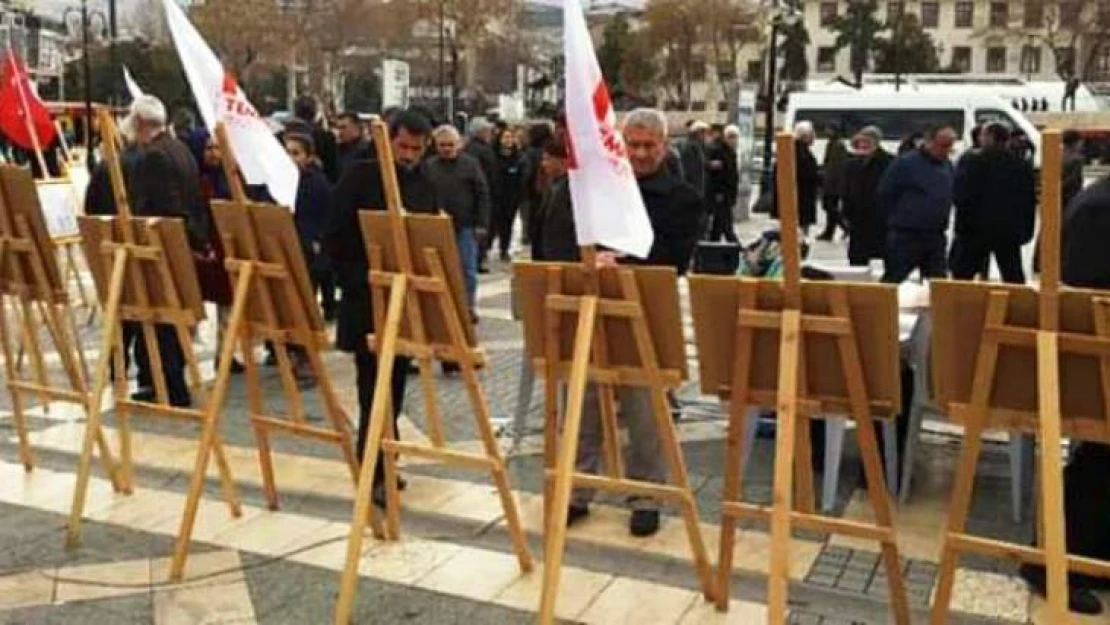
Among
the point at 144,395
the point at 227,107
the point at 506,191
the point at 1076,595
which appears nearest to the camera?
the point at 1076,595

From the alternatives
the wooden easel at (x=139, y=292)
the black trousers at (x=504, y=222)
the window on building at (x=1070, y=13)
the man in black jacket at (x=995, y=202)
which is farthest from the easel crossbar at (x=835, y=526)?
the window on building at (x=1070, y=13)

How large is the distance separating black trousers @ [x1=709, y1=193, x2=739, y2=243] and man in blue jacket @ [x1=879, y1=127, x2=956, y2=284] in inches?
235

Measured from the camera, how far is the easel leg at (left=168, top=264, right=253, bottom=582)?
5156 mm

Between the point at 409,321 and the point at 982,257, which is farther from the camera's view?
the point at 982,257

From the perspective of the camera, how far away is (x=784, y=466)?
150 inches

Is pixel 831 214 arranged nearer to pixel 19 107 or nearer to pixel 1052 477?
pixel 19 107

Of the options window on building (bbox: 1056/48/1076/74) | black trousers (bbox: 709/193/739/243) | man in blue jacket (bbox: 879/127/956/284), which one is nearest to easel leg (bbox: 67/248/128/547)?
man in blue jacket (bbox: 879/127/956/284)

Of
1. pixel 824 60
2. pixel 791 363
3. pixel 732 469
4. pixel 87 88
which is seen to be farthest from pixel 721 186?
A: pixel 824 60

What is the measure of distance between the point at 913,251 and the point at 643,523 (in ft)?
18.2

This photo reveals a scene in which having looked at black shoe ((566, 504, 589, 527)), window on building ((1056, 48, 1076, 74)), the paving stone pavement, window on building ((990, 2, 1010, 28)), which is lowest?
the paving stone pavement

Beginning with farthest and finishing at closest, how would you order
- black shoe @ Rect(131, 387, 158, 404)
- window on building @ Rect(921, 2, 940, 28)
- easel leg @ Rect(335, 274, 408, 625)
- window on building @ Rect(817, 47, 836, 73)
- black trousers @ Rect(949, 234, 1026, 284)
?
window on building @ Rect(817, 47, 836, 73)
window on building @ Rect(921, 2, 940, 28)
black trousers @ Rect(949, 234, 1026, 284)
black shoe @ Rect(131, 387, 158, 404)
easel leg @ Rect(335, 274, 408, 625)

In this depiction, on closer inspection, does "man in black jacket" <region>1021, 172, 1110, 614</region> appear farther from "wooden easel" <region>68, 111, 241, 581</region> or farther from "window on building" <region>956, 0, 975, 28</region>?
"window on building" <region>956, 0, 975, 28</region>

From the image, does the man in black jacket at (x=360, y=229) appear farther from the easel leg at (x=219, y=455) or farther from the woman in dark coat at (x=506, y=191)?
the woman in dark coat at (x=506, y=191)

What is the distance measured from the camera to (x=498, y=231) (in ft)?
52.3
